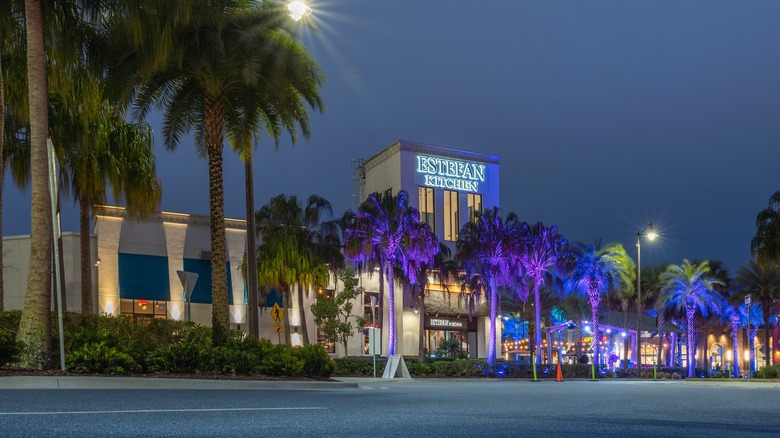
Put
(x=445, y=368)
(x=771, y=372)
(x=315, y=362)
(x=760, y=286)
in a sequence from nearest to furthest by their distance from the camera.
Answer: (x=315, y=362) < (x=771, y=372) < (x=445, y=368) < (x=760, y=286)

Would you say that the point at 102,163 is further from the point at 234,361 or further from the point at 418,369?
the point at 418,369

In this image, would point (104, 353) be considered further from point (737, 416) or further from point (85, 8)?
point (737, 416)

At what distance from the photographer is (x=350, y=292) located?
175 ft

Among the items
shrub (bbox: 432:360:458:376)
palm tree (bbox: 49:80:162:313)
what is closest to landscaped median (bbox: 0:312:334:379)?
palm tree (bbox: 49:80:162:313)

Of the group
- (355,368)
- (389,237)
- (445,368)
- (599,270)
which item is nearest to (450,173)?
(599,270)

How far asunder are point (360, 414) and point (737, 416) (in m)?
4.12

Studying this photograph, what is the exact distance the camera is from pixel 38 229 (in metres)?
17.0

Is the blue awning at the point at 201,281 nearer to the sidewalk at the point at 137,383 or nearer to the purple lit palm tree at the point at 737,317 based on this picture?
the sidewalk at the point at 137,383

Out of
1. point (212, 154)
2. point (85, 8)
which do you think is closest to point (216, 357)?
point (212, 154)

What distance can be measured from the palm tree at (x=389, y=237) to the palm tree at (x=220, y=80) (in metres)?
22.2

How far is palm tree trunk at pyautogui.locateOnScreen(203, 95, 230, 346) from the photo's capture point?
21547mm

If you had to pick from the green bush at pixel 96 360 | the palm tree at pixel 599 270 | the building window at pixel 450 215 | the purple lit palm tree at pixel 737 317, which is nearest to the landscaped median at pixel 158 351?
the green bush at pixel 96 360

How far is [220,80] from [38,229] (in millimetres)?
7243

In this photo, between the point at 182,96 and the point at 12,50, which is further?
the point at 182,96
